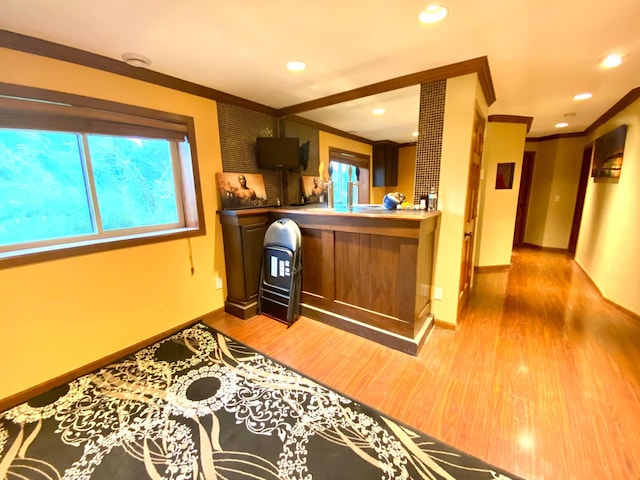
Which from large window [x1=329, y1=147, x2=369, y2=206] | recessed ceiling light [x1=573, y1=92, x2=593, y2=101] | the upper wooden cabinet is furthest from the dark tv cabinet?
recessed ceiling light [x1=573, y1=92, x2=593, y2=101]

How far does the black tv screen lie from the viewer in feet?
9.93

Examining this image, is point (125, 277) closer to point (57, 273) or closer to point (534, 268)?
point (57, 273)

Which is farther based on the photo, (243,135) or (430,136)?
(243,135)

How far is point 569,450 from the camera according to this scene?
4.46 feet

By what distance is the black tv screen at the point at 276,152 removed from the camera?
3025mm

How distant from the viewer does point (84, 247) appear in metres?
1.94

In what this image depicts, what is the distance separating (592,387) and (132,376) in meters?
3.19

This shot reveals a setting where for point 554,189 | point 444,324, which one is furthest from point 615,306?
point 554,189

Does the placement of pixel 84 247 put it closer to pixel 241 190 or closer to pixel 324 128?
pixel 241 190

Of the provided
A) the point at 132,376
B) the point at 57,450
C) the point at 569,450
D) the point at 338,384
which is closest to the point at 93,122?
the point at 132,376

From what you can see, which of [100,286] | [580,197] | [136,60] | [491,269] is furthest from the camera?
[580,197]

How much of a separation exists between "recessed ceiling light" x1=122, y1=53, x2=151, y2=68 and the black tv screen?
47.3 inches

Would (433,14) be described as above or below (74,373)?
above

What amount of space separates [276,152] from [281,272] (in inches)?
54.1
